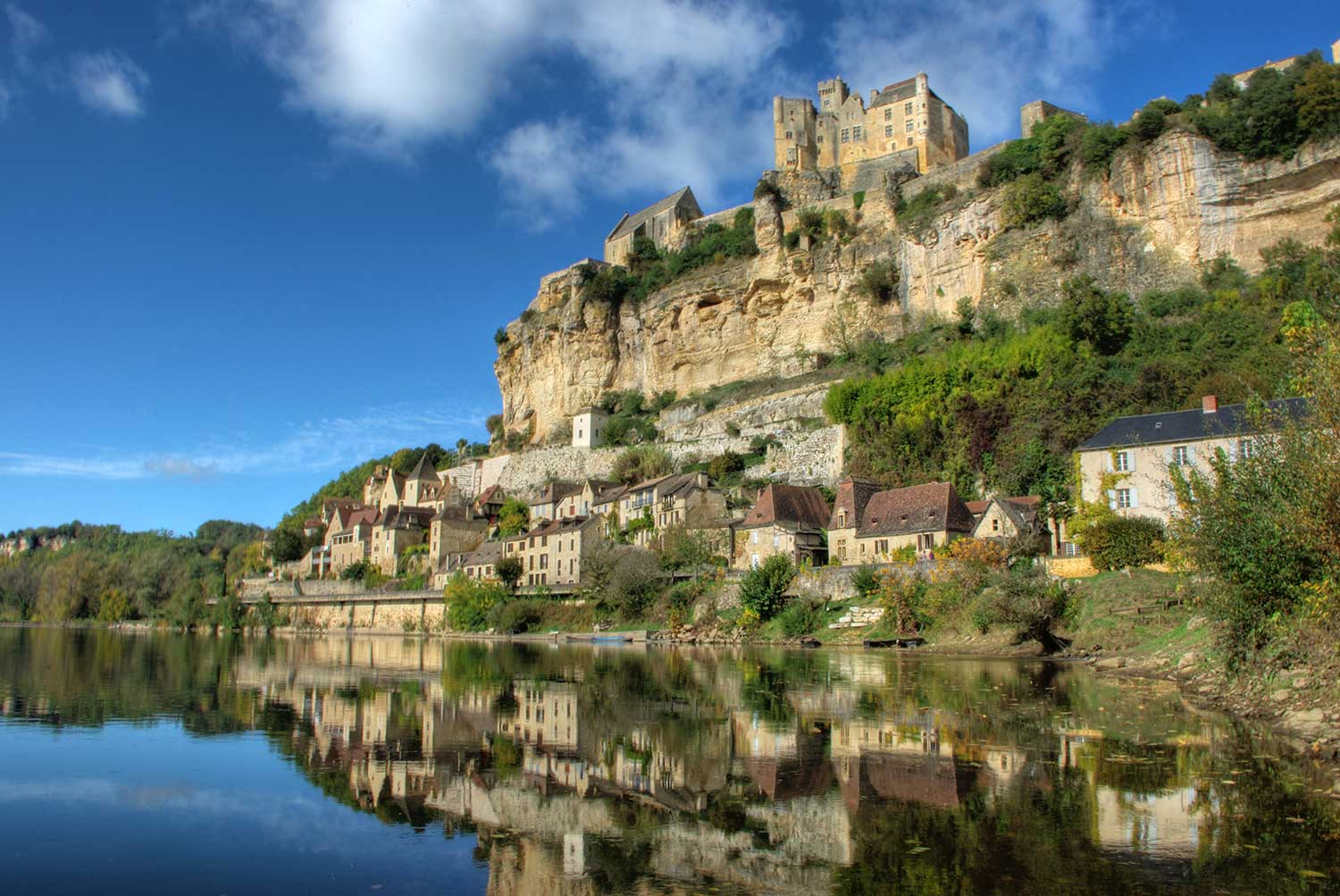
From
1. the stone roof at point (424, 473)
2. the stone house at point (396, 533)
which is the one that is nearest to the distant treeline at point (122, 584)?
the stone house at point (396, 533)

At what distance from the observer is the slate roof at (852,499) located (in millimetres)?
44812

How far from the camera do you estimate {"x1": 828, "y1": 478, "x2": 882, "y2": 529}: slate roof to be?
44.8 metres

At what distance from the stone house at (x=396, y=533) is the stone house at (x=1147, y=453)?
54.9 metres

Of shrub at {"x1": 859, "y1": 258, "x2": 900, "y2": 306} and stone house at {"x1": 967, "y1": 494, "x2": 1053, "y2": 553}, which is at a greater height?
shrub at {"x1": 859, "y1": 258, "x2": 900, "y2": 306}

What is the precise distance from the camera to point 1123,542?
107 feet

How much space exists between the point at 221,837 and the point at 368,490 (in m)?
89.1

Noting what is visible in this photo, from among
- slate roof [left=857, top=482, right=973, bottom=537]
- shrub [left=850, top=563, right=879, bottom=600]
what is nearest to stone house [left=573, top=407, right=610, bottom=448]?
slate roof [left=857, top=482, right=973, bottom=537]

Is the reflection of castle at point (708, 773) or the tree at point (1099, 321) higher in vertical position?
the tree at point (1099, 321)

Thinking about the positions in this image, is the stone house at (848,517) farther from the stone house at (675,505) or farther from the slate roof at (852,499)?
the stone house at (675,505)

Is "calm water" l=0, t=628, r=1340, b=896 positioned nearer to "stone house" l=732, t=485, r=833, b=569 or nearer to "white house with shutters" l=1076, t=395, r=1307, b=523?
"white house with shutters" l=1076, t=395, r=1307, b=523

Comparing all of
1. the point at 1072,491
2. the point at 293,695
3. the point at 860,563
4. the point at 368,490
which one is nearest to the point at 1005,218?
the point at 1072,491

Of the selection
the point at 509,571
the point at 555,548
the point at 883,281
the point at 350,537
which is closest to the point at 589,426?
the point at 555,548

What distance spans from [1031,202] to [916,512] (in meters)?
22.3

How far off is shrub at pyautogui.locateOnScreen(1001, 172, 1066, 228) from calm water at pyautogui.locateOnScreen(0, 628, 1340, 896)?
38.3 m
